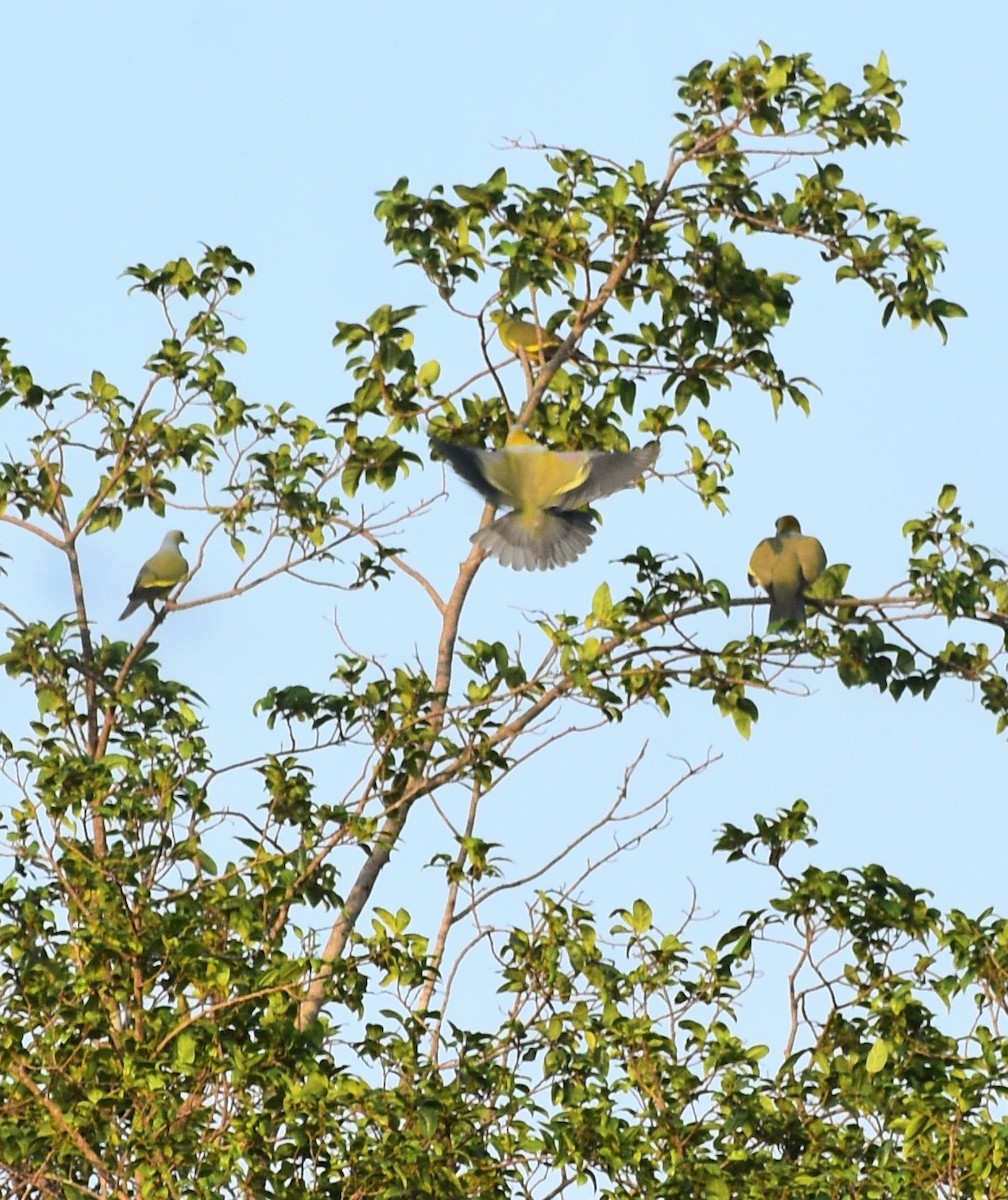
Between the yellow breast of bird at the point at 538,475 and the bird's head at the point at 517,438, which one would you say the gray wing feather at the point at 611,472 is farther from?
the bird's head at the point at 517,438

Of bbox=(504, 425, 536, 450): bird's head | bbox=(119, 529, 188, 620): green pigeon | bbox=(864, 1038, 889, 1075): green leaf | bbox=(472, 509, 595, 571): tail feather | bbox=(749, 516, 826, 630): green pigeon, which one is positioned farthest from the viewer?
bbox=(119, 529, 188, 620): green pigeon

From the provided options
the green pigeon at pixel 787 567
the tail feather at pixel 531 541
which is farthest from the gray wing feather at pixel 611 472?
the green pigeon at pixel 787 567

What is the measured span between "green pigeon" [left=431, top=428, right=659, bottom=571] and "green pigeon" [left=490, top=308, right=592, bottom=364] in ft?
1.12

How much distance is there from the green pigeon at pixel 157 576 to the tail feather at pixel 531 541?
1.67m

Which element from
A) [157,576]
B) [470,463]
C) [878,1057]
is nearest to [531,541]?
[470,463]

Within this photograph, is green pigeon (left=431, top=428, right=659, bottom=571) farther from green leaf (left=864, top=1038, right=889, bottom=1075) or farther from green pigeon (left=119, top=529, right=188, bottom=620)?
green leaf (left=864, top=1038, right=889, bottom=1075)

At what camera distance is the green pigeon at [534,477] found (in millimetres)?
7613

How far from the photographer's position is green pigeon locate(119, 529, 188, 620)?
903cm

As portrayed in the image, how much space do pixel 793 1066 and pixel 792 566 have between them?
1960 millimetres

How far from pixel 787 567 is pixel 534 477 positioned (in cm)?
96

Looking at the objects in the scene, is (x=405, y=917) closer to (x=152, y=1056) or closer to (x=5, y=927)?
(x=152, y=1056)

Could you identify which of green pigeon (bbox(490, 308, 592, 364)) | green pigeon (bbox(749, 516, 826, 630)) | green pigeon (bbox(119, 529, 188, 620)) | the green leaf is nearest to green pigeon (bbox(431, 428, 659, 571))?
green pigeon (bbox(490, 308, 592, 364))

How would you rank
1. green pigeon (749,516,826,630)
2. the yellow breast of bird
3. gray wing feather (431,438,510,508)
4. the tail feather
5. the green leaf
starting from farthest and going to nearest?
the tail feather < gray wing feather (431,438,510,508) < the yellow breast of bird < green pigeon (749,516,826,630) < the green leaf

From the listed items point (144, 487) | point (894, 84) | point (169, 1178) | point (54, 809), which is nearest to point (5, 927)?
point (54, 809)
